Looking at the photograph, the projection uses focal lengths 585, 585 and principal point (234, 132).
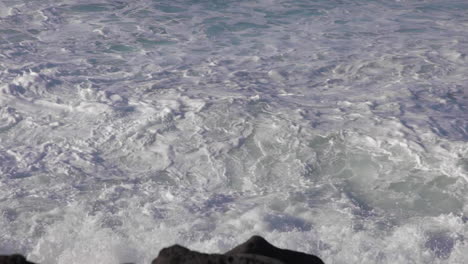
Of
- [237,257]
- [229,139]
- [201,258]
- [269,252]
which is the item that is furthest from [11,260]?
[229,139]

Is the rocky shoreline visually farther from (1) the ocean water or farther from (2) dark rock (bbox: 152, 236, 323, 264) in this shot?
(1) the ocean water

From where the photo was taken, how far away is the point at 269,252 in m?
2.96

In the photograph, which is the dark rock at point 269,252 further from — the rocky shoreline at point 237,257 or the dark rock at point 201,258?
the dark rock at point 201,258

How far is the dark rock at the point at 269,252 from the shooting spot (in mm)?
2936

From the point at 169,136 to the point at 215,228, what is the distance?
7.19ft

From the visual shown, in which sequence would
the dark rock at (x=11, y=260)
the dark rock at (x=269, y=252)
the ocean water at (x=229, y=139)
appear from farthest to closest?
the ocean water at (x=229, y=139) → the dark rock at (x=269, y=252) → the dark rock at (x=11, y=260)

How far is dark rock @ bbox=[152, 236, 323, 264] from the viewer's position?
263cm

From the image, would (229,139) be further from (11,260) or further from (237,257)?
(11,260)

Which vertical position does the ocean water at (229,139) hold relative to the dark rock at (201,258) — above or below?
below

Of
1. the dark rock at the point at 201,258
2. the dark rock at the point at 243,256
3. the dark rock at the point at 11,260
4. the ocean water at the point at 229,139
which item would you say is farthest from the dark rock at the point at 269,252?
the ocean water at the point at 229,139

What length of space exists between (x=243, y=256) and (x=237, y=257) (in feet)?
0.11

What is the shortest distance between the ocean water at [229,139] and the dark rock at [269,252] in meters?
1.41

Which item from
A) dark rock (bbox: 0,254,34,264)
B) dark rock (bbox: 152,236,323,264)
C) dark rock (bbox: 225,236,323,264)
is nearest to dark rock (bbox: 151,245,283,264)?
dark rock (bbox: 152,236,323,264)

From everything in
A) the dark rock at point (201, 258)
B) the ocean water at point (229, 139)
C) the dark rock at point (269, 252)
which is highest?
the dark rock at point (201, 258)
